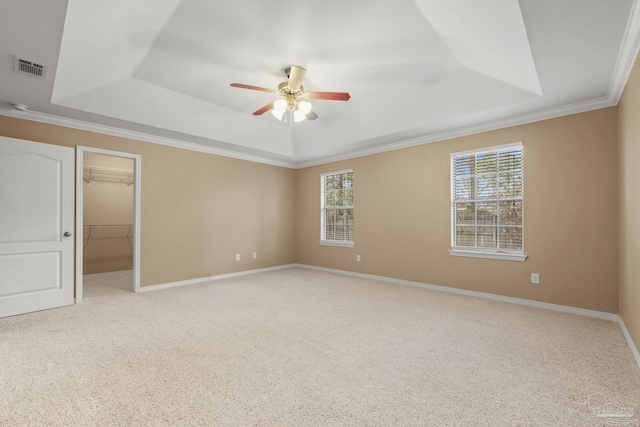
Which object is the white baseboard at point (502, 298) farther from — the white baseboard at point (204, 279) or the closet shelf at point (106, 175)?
the closet shelf at point (106, 175)

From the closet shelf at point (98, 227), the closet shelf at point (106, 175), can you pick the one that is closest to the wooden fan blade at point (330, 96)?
the closet shelf at point (106, 175)

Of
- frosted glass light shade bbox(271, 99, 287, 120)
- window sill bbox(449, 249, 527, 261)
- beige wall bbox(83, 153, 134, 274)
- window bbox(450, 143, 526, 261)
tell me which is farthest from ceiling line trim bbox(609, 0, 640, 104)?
beige wall bbox(83, 153, 134, 274)

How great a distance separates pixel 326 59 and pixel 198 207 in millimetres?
3480

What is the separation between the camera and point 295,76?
3033mm

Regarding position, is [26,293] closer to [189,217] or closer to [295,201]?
[189,217]

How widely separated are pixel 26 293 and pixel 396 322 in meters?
4.40

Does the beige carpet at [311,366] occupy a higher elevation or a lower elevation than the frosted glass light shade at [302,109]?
lower

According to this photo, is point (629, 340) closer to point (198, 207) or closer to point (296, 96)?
point (296, 96)

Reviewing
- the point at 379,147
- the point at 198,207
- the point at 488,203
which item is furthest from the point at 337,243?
the point at 488,203

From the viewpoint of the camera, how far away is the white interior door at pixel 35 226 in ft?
11.5

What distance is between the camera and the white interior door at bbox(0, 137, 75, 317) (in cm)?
349

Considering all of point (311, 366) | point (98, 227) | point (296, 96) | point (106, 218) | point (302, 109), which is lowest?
point (311, 366)

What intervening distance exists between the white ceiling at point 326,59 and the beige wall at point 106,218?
2239 mm

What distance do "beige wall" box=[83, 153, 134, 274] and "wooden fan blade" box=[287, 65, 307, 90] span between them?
490 cm
